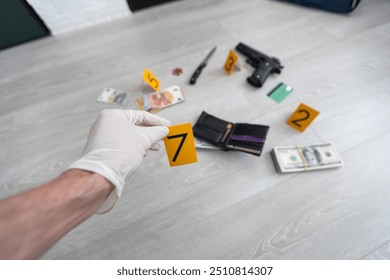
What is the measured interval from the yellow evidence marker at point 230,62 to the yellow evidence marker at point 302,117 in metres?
0.34

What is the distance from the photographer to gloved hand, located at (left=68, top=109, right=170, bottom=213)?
463 mm

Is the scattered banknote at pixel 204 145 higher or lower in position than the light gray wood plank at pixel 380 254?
higher

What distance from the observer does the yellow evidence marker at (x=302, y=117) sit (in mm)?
734

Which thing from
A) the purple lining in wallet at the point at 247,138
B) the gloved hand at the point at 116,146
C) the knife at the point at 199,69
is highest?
the gloved hand at the point at 116,146

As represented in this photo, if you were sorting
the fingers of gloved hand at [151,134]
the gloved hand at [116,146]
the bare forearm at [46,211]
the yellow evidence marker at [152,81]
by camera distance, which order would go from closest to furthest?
the bare forearm at [46,211]
the gloved hand at [116,146]
the fingers of gloved hand at [151,134]
the yellow evidence marker at [152,81]

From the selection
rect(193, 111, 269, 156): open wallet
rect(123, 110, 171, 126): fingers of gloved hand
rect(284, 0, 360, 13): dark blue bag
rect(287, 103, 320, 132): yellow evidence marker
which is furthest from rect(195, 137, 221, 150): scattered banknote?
rect(284, 0, 360, 13): dark blue bag

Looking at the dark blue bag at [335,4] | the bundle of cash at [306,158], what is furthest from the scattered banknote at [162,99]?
the dark blue bag at [335,4]

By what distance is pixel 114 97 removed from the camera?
0.93 metres

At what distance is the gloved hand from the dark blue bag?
116cm

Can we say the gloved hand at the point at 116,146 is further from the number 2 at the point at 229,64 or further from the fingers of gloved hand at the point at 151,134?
the number 2 at the point at 229,64

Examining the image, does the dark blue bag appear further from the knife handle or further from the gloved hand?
the gloved hand
